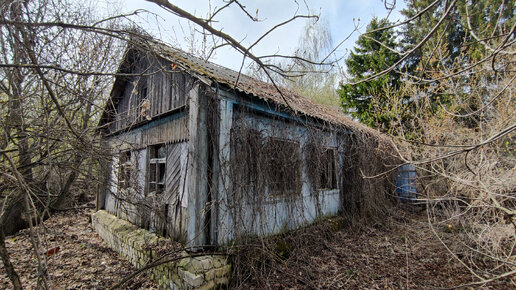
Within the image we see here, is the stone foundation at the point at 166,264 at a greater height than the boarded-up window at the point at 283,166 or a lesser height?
lesser

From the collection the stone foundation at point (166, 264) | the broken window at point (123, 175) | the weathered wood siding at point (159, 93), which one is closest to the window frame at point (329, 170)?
the stone foundation at point (166, 264)

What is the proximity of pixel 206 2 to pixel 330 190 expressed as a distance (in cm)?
626

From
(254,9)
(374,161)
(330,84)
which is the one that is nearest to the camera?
(254,9)

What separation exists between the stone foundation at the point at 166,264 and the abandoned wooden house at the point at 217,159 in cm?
28

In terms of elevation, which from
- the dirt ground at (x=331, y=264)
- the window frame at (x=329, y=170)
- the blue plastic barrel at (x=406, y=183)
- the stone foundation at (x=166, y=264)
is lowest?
the dirt ground at (x=331, y=264)

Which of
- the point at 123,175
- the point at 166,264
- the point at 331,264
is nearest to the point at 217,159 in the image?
the point at 166,264

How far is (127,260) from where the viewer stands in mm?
5641

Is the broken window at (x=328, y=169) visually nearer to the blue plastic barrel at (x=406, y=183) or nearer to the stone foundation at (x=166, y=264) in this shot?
the stone foundation at (x=166, y=264)

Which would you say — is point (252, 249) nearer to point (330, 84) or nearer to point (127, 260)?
point (127, 260)

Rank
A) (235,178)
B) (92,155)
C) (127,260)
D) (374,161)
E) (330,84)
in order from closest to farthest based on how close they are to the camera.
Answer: (92,155), (235,178), (127,260), (374,161), (330,84)

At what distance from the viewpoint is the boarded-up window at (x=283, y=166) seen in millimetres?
5148

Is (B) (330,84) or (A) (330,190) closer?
(A) (330,190)

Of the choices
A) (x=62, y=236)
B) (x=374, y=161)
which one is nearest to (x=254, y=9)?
(x=374, y=161)

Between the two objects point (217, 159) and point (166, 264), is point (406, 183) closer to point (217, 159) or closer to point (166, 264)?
point (217, 159)
